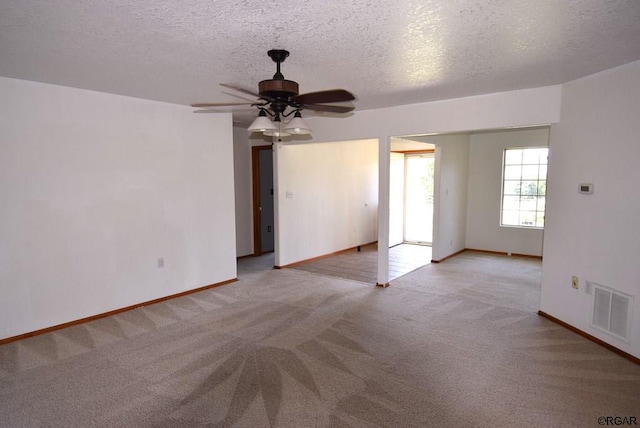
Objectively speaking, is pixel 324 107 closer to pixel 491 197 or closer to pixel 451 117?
pixel 451 117

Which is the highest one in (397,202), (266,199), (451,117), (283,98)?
(451,117)

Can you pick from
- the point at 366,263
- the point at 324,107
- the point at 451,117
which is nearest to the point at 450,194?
the point at 366,263

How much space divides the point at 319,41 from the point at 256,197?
15.9 ft

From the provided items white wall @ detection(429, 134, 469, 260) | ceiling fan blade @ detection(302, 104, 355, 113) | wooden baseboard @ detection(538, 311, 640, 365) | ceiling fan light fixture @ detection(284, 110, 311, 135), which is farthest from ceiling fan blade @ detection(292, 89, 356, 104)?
white wall @ detection(429, 134, 469, 260)

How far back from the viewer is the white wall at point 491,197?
22.6 feet

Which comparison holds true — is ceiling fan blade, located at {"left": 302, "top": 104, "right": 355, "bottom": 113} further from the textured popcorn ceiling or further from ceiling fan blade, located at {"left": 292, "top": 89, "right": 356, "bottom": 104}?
the textured popcorn ceiling

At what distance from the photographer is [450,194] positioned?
6.77 meters

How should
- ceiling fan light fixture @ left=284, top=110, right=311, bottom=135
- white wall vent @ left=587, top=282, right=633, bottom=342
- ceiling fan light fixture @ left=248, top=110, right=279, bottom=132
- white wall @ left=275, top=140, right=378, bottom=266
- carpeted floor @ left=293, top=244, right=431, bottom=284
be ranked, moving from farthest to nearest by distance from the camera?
white wall @ left=275, top=140, right=378, bottom=266, carpeted floor @ left=293, top=244, right=431, bottom=284, white wall vent @ left=587, top=282, right=633, bottom=342, ceiling fan light fixture @ left=284, top=110, right=311, bottom=135, ceiling fan light fixture @ left=248, top=110, right=279, bottom=132

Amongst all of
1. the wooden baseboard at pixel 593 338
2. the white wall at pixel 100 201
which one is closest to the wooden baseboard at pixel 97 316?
A: the white wall at pixel 100 201

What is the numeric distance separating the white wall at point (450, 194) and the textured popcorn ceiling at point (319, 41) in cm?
272

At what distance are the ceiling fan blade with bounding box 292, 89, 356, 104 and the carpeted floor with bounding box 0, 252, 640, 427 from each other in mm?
2072

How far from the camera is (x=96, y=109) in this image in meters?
3.89

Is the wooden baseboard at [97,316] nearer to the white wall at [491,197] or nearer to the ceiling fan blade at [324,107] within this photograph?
the ceiling fan blade at [324,107]

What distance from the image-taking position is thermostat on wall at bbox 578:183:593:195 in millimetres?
3432
